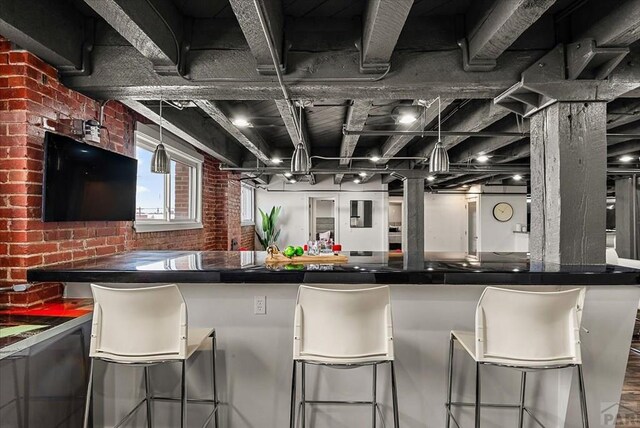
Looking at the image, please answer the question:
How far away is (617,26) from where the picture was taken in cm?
183

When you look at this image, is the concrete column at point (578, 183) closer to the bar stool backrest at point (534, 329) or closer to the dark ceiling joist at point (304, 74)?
the dark ceiling joist at point (304, 74)

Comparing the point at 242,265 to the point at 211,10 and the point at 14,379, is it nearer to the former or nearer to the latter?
the point at 14,379

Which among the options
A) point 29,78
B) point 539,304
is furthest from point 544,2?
point 29,78

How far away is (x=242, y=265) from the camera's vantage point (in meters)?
2.23

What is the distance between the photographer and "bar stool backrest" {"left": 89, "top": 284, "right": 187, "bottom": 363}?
1685 mm

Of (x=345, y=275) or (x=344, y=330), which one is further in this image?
(x=345, y=275)

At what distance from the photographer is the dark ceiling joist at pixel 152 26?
1678mm

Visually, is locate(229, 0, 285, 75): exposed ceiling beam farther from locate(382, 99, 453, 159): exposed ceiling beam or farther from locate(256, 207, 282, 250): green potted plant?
locate(256, 207, 282, 250): green potted plant

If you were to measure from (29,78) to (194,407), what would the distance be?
223 cm

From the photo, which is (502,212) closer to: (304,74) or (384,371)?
(384,371)

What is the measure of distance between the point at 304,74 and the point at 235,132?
1789 mm

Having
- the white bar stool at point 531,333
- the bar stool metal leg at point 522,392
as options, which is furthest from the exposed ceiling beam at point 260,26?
the bar stool metal leg at point 522,392

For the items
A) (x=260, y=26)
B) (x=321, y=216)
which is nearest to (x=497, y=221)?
(x=321, y=216)

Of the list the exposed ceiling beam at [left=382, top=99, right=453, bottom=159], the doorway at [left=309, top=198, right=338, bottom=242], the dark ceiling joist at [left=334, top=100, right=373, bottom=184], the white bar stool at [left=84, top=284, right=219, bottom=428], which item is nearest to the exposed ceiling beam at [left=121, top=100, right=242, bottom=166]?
the dark ceiling joist at [left=334, top=100, right=373, bottom=184]
